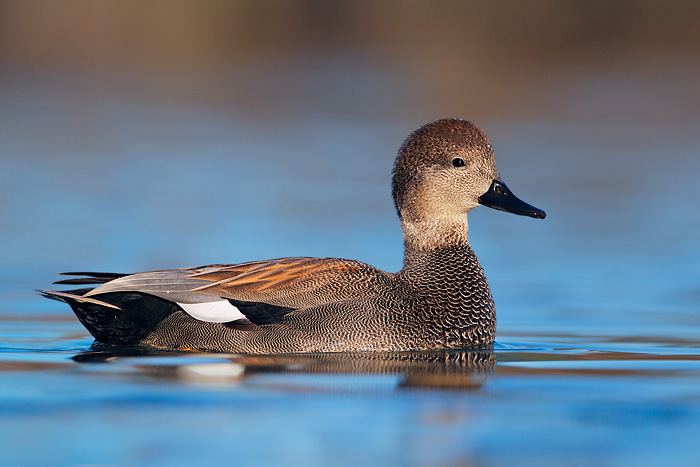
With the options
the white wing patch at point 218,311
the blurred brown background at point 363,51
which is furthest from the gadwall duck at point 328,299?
the blurred brown background at point 363,51

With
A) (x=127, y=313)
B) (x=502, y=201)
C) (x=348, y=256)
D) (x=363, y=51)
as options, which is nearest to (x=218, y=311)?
(x=127, y=313)

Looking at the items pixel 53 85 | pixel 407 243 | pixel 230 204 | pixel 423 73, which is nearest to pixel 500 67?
pixel 423 73

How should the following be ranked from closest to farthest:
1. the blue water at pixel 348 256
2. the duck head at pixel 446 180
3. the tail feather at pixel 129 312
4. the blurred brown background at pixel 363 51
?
the blue water at pixel 348 256 → the tail feather at pixel 129 312 → the duck head at pixel 446 180 → the blurred brown background at pixel 363 51

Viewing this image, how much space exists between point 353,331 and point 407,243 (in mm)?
1017

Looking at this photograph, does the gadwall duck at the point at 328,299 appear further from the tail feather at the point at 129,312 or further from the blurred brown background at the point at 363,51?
the blurred brown background at the point at 363,51

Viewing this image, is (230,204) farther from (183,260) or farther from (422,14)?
(422,14)

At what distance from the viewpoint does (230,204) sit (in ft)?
46.2

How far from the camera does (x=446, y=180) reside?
7715 mm

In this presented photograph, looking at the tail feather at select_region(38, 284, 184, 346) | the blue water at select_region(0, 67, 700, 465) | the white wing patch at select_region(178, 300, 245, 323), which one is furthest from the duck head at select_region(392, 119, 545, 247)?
the tail feather at select_region(38, 284, 184, 346)

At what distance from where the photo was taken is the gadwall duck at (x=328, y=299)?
23.1 ft

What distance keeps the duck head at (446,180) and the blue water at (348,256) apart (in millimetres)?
846

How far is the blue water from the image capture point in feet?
17.0

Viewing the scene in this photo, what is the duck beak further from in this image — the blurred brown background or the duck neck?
the blurred brown background

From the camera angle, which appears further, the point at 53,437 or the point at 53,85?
the point at 53,85
